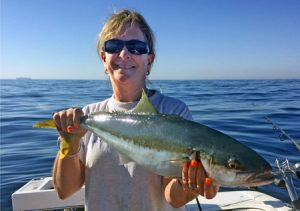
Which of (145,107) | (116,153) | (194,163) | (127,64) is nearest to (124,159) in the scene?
(116,153)

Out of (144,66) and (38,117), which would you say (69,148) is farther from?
(38,117)

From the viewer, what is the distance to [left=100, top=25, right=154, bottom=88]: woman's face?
3.42m

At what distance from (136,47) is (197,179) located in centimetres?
144

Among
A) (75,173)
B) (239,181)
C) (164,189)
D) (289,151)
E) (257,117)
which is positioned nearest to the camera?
(239,181)

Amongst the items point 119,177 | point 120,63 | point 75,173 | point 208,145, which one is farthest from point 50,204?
point 208,145

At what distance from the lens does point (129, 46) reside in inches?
135

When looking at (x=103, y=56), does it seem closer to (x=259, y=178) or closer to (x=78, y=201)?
(x=259, y=178)

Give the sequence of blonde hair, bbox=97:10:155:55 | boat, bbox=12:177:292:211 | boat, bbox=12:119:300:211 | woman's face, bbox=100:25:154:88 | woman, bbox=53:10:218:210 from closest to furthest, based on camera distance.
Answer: woman, bbox=53:10:218:210, woman's face, bbox=100:25:154:88, blonde hair, bbox=97:10:155:55, boat, bbox=12:119:300:211, boat, bbox=12:177:292:211

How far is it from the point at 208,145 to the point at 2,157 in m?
10.4

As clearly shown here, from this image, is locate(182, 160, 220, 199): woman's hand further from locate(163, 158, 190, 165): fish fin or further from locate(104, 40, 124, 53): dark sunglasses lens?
locate(104, 40, 124, 53): dark sunglasses lens

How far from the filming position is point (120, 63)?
345cm

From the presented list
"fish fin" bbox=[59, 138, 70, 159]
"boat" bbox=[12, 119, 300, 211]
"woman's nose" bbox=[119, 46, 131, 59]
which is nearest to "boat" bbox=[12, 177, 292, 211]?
"boat" bbox=[12, 119, 300, 211]

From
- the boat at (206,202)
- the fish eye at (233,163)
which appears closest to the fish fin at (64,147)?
the fish eye at (233,163)

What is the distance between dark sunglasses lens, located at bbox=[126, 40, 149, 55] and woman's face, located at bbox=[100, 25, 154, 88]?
4cm
